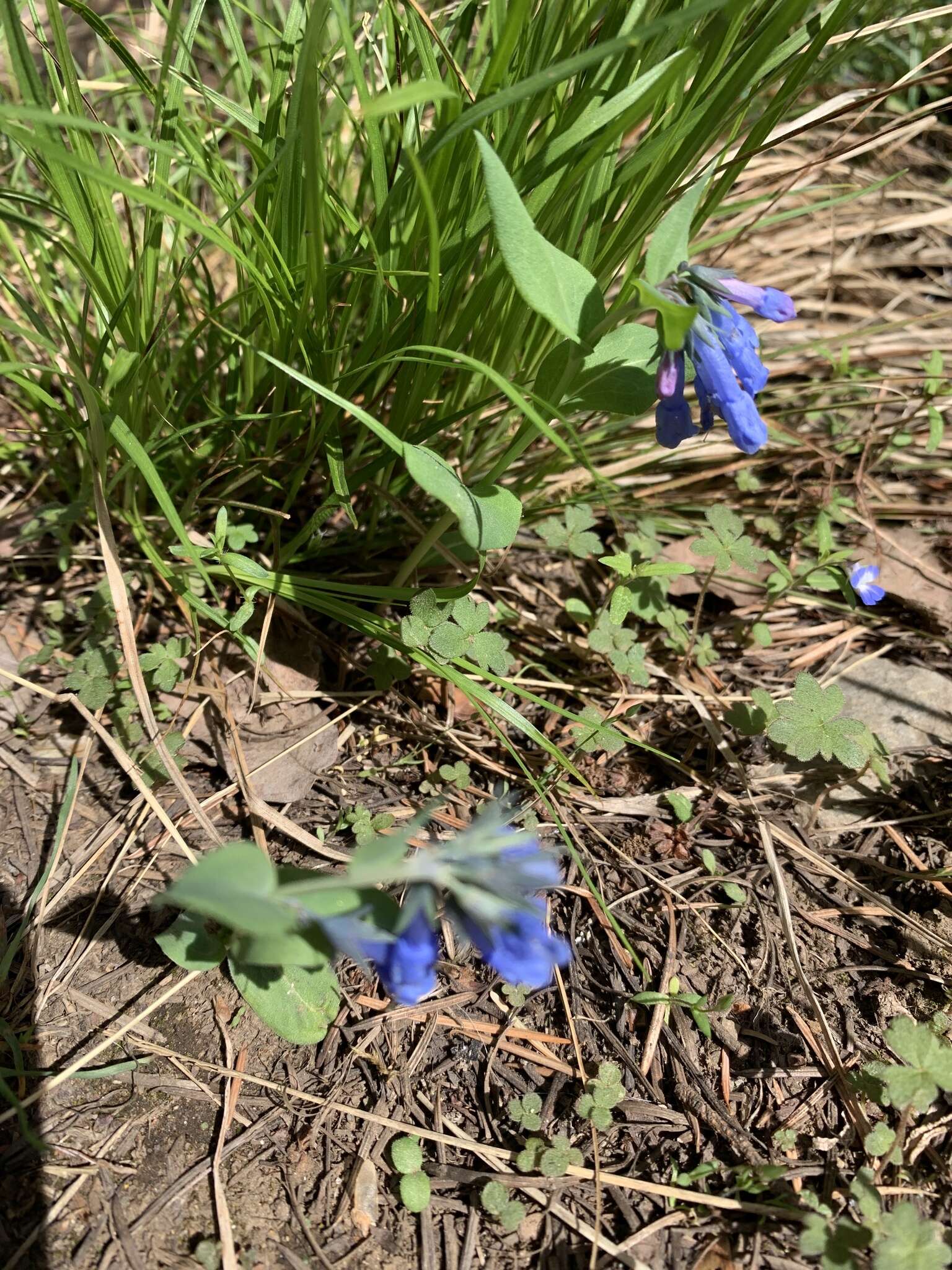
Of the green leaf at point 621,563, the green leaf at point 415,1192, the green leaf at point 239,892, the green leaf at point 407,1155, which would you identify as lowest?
the green leaf at point 415,1192

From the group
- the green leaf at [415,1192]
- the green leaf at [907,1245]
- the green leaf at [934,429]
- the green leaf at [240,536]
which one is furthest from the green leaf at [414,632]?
the green leaf at [934,429]

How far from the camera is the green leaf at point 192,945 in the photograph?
57.6 inches

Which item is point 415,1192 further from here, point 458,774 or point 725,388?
point 725,388

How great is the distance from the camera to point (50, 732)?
6.14 ft

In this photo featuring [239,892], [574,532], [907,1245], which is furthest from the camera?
[574,532]

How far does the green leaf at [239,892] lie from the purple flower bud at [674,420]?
2.99 ft

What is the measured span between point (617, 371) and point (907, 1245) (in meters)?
1.37

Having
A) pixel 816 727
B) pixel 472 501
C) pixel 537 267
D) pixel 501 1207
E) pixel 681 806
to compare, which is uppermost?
pixel 537 267

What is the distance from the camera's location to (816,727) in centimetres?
184

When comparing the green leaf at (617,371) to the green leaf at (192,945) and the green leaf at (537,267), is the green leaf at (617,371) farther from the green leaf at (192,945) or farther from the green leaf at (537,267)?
the green leaf at (192,945)

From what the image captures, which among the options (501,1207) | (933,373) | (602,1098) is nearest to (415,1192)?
(501,1207)

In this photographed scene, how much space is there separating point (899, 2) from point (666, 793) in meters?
2.93

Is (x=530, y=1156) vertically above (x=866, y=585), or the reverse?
(x=866, y=585)

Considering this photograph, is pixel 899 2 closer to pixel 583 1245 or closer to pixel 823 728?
pixel 823 728
